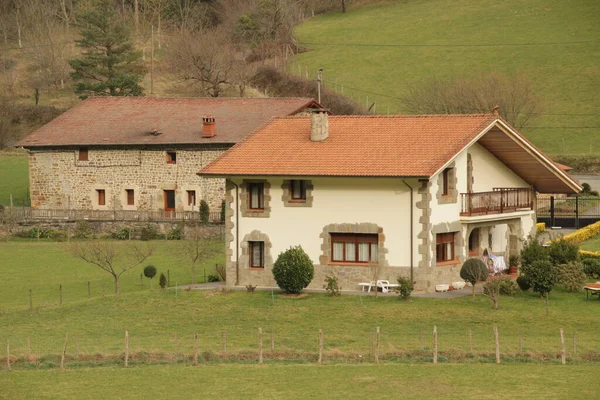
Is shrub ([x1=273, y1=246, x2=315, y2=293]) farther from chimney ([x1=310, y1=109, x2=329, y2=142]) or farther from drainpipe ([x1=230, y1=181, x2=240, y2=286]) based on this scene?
chimney ([x1=310, y1=109, x2=329, y2=142])

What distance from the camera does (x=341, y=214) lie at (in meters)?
41.1

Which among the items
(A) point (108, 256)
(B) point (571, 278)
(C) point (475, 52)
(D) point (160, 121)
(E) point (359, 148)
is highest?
(C) point (475, 52)

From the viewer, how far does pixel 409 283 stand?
39156 mm

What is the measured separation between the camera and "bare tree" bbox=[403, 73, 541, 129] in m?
92.4

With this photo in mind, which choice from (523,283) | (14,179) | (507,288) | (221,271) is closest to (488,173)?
(523,283)

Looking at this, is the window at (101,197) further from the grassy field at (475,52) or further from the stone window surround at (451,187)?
the grassy field at (475,52)

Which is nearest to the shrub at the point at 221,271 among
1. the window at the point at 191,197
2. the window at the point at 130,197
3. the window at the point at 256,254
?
the window at the point at 256,254

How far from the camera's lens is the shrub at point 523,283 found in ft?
131

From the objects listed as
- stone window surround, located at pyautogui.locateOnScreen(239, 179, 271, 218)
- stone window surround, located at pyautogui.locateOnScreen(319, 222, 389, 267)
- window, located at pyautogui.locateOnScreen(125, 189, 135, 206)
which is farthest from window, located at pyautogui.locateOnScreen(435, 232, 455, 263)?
window, located at pyautogui.locateOnScreen(125, 189, 135, 206)

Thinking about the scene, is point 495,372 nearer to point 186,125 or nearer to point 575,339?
point 575,339

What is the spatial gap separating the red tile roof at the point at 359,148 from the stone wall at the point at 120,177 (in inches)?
800

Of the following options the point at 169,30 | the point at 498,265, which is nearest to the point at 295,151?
the point at 498,265

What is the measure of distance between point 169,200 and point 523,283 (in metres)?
29.2

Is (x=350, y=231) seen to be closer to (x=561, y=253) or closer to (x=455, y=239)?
(x=455, y=239)
